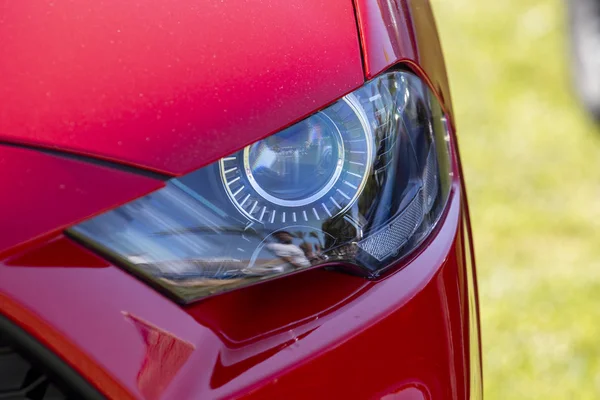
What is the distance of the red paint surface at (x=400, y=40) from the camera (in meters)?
1.23

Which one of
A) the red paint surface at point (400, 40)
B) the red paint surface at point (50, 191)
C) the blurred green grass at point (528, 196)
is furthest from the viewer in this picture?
the blurred green grass at point (528, 196)

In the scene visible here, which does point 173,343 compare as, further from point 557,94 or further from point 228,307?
point 557,94

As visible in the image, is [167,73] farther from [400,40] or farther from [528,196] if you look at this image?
[528,196]

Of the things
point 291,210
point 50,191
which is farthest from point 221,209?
point 50,191

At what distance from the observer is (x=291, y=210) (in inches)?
47.4

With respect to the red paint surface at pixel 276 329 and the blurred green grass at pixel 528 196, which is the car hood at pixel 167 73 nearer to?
the red paint surface at pixel 276 329

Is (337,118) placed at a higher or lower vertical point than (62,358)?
higher

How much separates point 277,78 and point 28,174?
0.35 meters

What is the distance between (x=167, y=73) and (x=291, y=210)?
9.9 inches

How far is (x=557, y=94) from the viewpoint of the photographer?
15.3 feet

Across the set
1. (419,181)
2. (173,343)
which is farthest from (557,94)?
(173,343)

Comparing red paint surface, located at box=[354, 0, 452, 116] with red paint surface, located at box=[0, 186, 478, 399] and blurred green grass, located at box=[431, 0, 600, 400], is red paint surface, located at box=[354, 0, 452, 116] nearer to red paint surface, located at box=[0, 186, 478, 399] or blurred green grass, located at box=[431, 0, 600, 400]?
red paint surface, located at box=[0, 186, 478, 399]

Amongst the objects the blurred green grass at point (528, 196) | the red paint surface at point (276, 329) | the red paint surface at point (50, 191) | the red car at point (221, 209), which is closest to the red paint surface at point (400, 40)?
the red car at point (221, 209)

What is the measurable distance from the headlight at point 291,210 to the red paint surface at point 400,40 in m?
0.03
